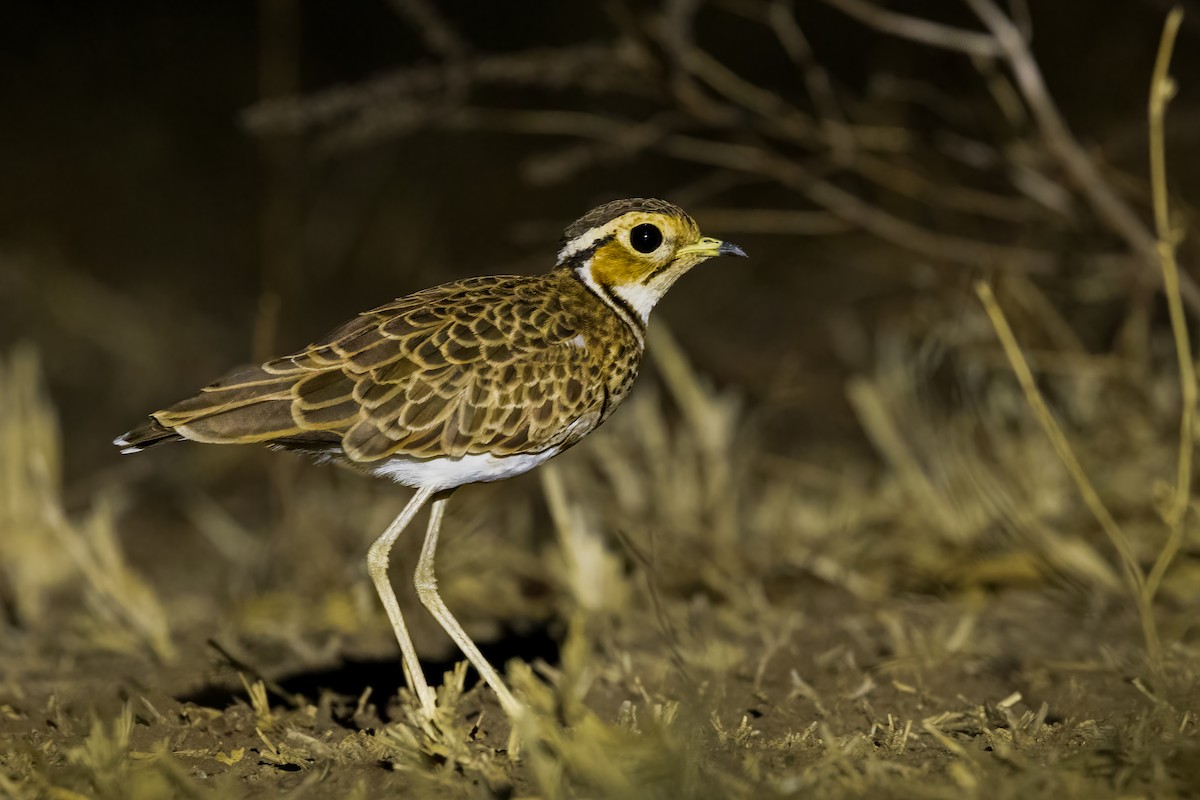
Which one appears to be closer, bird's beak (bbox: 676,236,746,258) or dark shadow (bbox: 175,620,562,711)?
bird's beak (bbox: 676,236,746,258)

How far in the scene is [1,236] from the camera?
9.63m

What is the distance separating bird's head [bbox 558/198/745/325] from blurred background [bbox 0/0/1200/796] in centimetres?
82

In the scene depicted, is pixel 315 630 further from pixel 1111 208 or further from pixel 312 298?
pixel 312 298

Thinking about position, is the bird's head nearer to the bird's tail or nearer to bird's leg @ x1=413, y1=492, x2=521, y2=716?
bird's leg @ x1=413, y1=492, x2=521, y2=716

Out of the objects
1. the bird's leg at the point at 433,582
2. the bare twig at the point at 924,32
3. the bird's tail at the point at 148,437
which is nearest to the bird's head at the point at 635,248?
the bird's leg at the point at 433,582

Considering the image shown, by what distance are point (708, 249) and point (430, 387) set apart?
2.99 ft

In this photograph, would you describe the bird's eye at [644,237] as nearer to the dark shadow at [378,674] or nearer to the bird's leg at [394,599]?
the bird's leg at [394,599]

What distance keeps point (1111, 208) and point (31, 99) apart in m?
9.37

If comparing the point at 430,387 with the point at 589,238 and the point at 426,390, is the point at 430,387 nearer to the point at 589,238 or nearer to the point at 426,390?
the point at 426,390

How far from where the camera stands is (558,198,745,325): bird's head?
13.1 feet

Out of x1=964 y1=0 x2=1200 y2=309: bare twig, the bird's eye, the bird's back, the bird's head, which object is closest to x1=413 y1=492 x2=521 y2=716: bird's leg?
the bird's back

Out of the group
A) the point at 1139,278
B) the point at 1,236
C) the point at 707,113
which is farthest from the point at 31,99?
the point at 1139,278

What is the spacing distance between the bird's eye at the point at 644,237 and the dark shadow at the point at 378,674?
1.43 metres

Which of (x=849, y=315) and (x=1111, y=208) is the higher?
(x=1111, y=208)
